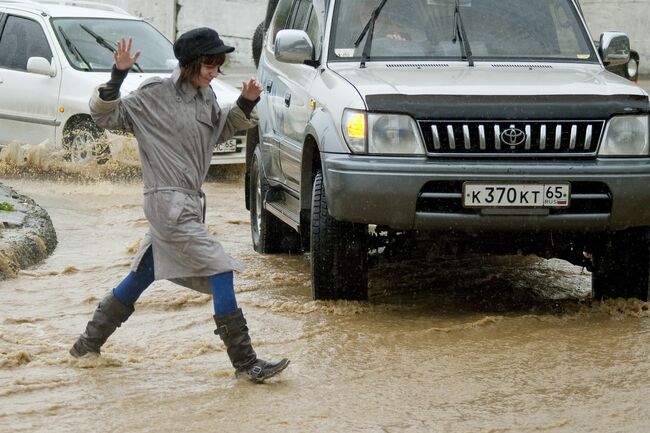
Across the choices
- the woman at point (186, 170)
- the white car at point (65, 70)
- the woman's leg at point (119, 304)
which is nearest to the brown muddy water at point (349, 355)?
the woman's leg at point (119, 304)

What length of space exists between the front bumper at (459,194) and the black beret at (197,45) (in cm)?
131

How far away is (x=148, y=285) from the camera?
6117 mm

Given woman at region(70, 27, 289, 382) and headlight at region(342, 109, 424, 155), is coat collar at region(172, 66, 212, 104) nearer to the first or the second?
woman at region(70, 27, 289, 382)

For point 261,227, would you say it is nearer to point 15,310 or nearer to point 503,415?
point 15,310

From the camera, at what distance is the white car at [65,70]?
46.1ft

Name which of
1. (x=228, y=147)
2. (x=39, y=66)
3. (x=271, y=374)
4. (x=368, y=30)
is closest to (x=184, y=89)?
(x=271, y=374)

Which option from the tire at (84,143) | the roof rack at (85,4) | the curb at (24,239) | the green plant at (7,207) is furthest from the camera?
the roof rack at (85,4)

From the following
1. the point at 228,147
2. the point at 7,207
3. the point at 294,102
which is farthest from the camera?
the point at 228,147

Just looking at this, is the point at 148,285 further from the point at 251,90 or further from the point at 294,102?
the point at 294,102

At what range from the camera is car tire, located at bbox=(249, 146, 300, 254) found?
378 inches

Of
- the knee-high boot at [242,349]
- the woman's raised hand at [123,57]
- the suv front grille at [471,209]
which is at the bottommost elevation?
the knee-high boot at [242,349]

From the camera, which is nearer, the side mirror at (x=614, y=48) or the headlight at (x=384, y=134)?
the headlight at (x=384, y=134)

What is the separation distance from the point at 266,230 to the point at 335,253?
251 cm

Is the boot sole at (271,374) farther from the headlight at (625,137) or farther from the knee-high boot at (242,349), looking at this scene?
the headlight at (625,137)
